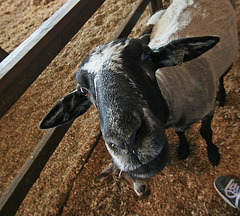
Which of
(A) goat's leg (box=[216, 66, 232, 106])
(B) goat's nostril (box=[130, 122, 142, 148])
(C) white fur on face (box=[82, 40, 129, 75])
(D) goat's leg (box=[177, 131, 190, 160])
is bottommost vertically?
(D) goat's leg (box=[177, 131, 190, 160])

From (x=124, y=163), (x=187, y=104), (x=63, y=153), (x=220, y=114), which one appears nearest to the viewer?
(x=124, y=163)

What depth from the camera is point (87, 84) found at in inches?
62.9

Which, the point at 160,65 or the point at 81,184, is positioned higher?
the point at 160,65

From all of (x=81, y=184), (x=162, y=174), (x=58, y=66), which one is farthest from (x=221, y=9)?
(x=58, y=66)

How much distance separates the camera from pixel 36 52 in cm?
188

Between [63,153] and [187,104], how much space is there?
2.30m

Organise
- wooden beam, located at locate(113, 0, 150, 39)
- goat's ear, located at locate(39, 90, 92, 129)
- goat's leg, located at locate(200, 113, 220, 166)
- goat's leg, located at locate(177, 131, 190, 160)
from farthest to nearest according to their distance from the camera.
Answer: wooden beam, located at locate(113, 0, 150, 39)
goat's leg, located at locate(177, 131, 190, 160)
goat's leg, located at locate(200, 113, 220, 166)
goat's ear, located at locate(39, 90, 92, 129)

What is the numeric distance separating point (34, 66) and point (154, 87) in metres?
1.24

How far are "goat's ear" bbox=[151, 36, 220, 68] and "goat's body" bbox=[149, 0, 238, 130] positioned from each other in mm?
349

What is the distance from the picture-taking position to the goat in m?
1.12

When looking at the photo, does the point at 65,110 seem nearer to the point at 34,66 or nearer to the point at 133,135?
the point at 34,66

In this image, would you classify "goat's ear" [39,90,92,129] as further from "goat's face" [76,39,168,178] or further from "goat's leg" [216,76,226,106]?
"goat's leg" [216,76,226,106]

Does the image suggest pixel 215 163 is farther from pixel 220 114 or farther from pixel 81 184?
pixel 81 184

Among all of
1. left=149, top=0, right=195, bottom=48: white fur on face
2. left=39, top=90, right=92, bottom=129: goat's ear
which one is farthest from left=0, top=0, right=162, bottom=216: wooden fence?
left=149, top=0, right=195, bottom=48: white fur on face
